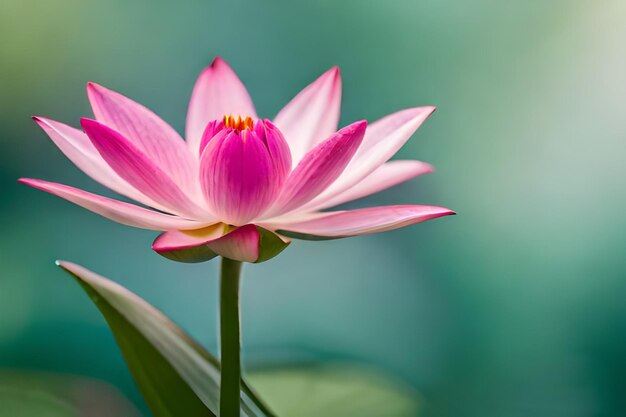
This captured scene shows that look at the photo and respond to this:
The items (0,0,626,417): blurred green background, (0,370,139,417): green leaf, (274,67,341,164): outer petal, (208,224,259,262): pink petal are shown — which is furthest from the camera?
(0,0,626,417): blurred green background

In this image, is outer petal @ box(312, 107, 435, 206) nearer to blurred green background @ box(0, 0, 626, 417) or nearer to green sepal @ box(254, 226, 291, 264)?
green sepal @ box(254, 226, 291, 264)

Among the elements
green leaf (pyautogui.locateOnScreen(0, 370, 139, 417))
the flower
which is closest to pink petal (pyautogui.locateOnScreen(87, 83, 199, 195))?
the flower

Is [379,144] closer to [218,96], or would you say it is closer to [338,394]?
[218,96]

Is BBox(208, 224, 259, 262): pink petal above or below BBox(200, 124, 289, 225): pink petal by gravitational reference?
below

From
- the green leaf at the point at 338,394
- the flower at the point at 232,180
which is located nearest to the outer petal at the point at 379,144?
the flower at the point at 232,180

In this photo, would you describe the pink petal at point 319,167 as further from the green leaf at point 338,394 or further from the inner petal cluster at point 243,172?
the green leaf at point 338,394

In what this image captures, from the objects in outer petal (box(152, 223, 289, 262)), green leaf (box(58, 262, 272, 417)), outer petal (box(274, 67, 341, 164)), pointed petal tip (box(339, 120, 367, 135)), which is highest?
outer petal (box(274, 67, 341, 164))

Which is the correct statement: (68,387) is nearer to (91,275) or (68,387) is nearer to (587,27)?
(91,275)
